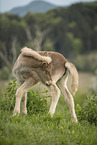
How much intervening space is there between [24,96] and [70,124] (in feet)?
4.45

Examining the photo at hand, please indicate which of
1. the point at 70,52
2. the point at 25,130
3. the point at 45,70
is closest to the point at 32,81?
the point at 45,70

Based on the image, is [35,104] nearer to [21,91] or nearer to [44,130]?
[21,91]

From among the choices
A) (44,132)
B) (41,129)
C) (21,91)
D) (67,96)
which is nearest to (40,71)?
(21,91)

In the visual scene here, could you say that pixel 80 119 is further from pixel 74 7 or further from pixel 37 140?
pixel 74 7

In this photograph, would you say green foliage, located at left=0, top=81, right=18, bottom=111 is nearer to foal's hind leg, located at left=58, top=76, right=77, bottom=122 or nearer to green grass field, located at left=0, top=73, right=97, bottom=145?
green grass field, located at left=0, top=73, right=97, bottom=145

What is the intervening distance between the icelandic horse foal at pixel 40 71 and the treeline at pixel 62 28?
30.2 meters

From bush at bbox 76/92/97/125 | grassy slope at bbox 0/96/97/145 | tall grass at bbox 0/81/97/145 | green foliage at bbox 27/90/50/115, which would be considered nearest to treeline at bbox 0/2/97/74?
green foliage at bbox 27/90/50/115

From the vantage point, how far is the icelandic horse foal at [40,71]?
4.98 meters

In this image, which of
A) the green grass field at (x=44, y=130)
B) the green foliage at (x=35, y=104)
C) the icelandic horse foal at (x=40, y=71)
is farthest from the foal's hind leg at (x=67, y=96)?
the green foliage at (x=35, y=104)

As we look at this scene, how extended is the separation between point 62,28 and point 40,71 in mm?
39551

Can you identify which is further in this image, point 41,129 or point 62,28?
point 62,28

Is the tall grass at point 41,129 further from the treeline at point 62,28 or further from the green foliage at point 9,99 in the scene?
the treeline at point 62,28

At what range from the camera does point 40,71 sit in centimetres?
502

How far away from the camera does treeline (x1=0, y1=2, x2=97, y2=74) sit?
37250 millimetres
